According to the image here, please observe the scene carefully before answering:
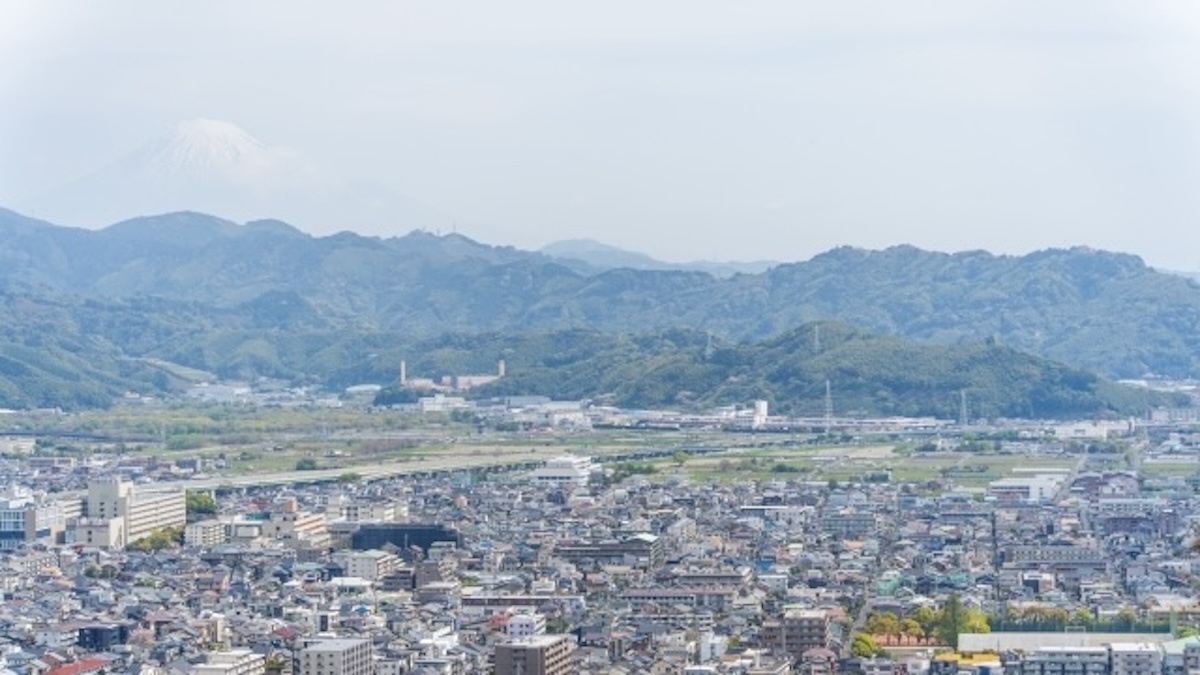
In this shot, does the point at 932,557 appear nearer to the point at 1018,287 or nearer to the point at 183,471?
the point at 183,471

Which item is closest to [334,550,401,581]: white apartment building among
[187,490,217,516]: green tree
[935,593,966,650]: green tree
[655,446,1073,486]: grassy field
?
[187,490,217,516]: green tree

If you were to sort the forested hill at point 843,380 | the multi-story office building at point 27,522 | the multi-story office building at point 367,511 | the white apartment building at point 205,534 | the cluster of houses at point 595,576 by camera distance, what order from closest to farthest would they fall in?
the cluster of houses at point 595,576 → the white apartment building at point 205,534 → the multi-story office building at point 27,522 → the multi-story office building at point 367,511 → the forested hill at point 843,380

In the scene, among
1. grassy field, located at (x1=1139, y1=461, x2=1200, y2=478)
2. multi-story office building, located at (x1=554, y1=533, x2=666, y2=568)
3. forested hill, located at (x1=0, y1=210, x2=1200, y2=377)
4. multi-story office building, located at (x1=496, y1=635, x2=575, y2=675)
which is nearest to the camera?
multi-story office building, located at (x1=496, y1=635, x2=575, y2=675)

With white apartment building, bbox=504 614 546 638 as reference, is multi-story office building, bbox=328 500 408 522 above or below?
above

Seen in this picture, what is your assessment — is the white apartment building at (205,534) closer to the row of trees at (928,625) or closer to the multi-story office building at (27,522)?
the multi-story office building at (27,522)

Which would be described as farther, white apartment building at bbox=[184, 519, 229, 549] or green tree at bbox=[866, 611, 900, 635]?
white apartment building at bbox=[184, 519, 229, 549]

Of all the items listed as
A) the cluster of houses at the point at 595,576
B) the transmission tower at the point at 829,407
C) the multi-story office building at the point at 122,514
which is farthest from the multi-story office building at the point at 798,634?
the transmission tower at the point at 829,407

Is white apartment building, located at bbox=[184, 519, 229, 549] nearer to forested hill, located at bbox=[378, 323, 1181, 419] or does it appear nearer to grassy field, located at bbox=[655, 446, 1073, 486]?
grassy field, located at bbox=[655, 446, 1073, 486]
